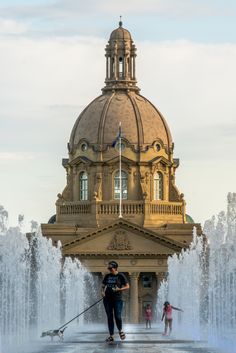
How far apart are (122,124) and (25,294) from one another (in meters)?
75.7

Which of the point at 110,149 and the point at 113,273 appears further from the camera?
the point at 110,149

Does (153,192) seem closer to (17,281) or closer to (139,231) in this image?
(139,231)

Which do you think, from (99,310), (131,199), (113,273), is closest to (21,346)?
(113,273)

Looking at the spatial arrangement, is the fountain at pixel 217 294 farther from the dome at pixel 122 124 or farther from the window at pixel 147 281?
the dome at pixel 122 124

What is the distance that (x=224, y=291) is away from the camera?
199ft

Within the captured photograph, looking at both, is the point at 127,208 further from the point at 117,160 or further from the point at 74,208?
the point at 74,208

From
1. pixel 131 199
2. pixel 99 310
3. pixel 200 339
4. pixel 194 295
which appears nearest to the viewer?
pixel 200 339

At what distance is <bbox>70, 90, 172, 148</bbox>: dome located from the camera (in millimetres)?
133750

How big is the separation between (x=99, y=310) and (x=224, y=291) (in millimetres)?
55879

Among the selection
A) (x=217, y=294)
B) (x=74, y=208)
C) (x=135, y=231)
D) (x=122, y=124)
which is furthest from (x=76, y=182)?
(x=217, y=294)

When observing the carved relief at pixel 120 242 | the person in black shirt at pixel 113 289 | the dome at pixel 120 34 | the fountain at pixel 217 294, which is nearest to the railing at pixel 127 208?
the carved relief at pixel 120 242

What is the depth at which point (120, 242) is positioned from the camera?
123312 mm

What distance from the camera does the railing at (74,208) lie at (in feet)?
437

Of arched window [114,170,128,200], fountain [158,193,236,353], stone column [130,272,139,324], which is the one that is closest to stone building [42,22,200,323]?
arched window [114,170,128,200]
